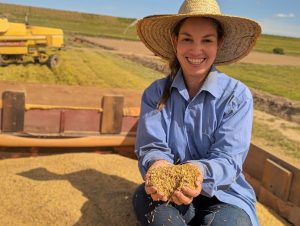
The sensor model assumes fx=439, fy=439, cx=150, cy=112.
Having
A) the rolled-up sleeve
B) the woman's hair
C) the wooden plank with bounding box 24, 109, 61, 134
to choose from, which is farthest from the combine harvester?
the rolled-up sleeve

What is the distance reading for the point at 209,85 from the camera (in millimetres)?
2094

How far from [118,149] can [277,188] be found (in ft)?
4.37

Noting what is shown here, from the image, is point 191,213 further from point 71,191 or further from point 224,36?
point 71,191

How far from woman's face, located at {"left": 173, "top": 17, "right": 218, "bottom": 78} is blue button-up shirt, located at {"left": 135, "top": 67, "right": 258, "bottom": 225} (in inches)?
3.3

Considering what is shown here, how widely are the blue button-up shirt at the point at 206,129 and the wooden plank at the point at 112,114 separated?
1.32m

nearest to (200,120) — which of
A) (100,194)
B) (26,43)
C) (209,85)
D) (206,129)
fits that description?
(206,129)

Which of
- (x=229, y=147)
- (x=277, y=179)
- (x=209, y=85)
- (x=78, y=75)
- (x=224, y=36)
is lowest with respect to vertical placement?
(x=78, y=75)

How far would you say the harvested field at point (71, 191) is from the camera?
8.21 ft

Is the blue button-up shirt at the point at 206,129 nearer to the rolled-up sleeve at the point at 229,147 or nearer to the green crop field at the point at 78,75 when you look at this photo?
the rolled-up sleeve at the point at 229,147

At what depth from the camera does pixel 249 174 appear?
10.6ft

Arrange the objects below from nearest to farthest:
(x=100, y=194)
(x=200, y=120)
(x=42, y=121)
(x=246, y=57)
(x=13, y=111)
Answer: (x=200, y=120)
(x=100, y=194)
(x=13, y=111)
(x=42, y=121)
(x=246, y=57)

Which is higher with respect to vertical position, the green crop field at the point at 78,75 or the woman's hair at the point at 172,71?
the woman's hair at the point at 172,71

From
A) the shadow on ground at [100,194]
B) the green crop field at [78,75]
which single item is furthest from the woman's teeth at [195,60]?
the green crop field at [78,75]

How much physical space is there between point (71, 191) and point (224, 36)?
54.6 inches
